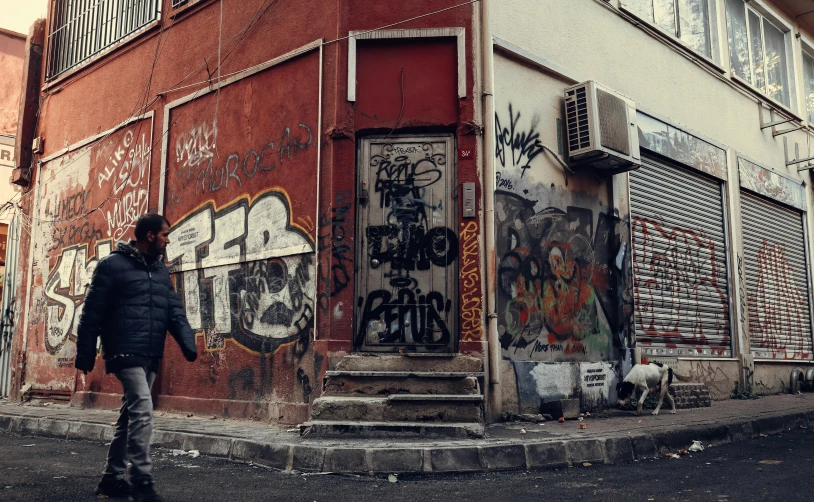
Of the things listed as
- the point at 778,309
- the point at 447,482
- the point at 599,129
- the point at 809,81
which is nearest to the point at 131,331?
the point at 447,482

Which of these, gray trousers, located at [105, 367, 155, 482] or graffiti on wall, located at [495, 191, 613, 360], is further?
graffiti on wall, located at [495, 191, 613, 360]

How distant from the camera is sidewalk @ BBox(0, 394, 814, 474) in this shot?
17.7 feet

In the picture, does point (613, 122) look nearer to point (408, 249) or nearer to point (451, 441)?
point (408, 249)

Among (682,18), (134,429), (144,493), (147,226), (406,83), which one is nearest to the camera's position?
(144,493)

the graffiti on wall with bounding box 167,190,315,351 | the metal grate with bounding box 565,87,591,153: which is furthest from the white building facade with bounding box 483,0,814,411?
the graffiti on wall with bounding box 167,190,315,351

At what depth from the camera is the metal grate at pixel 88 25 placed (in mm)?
11062

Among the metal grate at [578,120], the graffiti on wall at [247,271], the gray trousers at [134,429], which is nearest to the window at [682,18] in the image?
the metal grate at [578,120]

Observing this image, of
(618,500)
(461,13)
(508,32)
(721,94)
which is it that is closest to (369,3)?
(461,13)

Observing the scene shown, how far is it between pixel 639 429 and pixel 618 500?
97.3 inches

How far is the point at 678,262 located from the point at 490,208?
4.62 meters

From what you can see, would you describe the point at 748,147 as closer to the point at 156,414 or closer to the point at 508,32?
the point at 508,32

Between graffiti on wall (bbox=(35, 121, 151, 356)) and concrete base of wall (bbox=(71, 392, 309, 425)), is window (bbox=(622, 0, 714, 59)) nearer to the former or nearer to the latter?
concrete base of wall (bbox=(71, 392, 309, 425))

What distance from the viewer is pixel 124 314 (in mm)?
4344

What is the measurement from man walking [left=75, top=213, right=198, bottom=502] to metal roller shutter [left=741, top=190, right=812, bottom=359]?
A: 10.8 m
